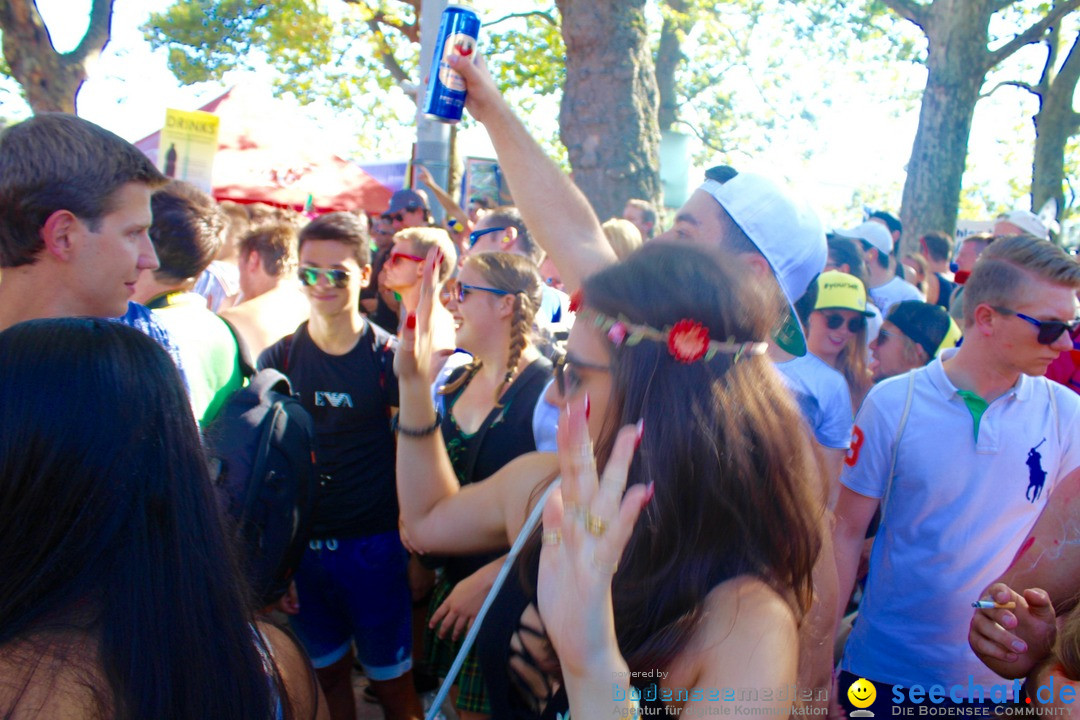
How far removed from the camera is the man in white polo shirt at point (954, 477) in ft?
9.03

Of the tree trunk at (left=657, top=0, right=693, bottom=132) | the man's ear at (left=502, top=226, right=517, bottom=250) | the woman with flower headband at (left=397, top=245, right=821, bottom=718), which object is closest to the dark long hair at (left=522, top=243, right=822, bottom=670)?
the woman with flower headband at (left=397, top=245, right=821, bottom=718)

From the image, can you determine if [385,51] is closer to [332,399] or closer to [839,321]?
[332,399]

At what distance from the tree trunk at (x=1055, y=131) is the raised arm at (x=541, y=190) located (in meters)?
15.5

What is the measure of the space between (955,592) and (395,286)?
130 inches

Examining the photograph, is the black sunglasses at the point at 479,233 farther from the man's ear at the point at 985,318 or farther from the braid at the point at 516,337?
the man's ear at the point at 985,318

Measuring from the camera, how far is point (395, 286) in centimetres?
486

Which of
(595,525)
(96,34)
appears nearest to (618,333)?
(595,525)

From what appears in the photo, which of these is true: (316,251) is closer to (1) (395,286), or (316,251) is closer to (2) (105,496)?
(1) (395,286)

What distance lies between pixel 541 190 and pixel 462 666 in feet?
5.07

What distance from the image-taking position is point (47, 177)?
2.22m

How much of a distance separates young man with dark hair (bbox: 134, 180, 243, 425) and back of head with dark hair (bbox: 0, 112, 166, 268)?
563 mm

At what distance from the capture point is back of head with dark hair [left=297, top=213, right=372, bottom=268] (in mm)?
4148

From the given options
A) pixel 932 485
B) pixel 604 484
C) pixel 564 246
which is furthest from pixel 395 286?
pixel 604 484

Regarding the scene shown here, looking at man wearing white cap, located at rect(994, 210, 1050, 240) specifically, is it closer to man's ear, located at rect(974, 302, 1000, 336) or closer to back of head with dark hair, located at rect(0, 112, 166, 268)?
man's ear, located at rect(974, 302, 1000, 336)
